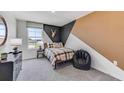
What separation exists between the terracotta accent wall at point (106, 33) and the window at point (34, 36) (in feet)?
8.98

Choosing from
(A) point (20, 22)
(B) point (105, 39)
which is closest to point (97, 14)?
(B) point (105, 39)

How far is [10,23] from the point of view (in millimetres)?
3662

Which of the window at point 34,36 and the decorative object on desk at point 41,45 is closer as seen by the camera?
the window at point 34,36

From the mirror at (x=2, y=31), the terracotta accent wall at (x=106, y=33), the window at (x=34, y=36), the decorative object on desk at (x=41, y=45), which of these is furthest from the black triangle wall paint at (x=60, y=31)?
the mirror at (x=2, y=31)

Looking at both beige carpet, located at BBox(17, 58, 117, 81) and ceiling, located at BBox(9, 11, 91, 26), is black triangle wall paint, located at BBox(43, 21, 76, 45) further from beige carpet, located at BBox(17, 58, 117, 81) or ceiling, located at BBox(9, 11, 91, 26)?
beige carpet, located at BBox(17, 58, 117, 81)

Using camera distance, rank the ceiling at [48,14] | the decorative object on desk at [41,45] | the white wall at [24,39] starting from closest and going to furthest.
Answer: the ceiling at [48,14] → the white wall at [24,39] → the decorative object on desk at [41,45]

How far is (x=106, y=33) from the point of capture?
296 centimetres

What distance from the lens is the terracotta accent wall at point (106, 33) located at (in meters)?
2.55

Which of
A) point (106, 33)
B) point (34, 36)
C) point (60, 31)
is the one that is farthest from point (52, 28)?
point (106, 33)

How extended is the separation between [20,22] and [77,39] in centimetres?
310

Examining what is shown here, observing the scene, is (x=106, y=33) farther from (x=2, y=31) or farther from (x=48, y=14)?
(x=2, y=31)

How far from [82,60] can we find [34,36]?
315cm

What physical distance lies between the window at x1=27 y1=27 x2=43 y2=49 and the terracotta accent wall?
274 cm

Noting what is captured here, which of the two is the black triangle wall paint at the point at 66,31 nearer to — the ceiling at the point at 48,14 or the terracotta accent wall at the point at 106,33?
the ceiling at the point at 48,14
